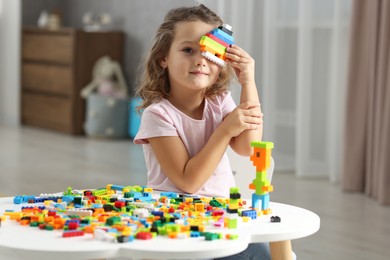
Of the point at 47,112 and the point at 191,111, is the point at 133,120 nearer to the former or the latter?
the point at 47,112

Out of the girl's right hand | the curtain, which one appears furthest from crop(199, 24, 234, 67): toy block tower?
the curtain

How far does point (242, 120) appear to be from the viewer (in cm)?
164

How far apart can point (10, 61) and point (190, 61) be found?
216 inches

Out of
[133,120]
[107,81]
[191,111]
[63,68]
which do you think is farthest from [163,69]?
[63,68]

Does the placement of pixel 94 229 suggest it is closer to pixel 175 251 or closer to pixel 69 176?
pixel 175 251

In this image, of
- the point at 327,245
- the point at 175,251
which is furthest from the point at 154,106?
the point at 327,245

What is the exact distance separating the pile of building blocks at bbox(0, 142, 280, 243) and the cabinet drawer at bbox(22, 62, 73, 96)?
469cm

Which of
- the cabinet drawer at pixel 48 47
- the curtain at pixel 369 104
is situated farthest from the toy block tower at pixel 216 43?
the cabinet drawer at pixel 48 47

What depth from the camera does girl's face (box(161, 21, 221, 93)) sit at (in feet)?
5.50

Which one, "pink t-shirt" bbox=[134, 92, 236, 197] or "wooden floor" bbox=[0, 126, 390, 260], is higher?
"pink t-shirt" bbox=[134, 92, 236, 197]

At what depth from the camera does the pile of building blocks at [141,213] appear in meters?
1.22

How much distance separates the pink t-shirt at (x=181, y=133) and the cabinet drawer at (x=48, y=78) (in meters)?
4.42

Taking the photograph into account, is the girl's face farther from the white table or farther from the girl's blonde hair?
the white table

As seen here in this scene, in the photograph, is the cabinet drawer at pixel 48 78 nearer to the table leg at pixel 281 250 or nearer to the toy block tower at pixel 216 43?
the toy block tower at pixel 216 43
